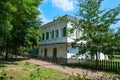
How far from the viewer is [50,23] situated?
43438mm

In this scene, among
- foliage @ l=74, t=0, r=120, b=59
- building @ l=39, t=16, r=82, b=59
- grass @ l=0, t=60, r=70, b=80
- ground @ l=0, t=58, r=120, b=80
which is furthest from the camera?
building @ l=39, t=16, r=82, b=59

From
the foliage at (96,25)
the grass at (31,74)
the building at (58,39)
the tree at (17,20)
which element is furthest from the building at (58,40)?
the grass at (31,74)

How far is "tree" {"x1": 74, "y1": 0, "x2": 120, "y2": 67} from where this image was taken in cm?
2133

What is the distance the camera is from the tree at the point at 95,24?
2133 cm

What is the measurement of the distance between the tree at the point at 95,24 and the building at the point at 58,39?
9.22m

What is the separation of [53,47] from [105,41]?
21.7 meters

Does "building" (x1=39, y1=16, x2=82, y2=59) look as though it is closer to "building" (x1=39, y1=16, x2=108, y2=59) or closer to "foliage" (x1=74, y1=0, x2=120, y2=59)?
"building" (x1=39, y1=16, x2=108, y2=59)

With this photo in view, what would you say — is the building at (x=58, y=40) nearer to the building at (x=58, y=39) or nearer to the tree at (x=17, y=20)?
the building at (x=58, y=39)

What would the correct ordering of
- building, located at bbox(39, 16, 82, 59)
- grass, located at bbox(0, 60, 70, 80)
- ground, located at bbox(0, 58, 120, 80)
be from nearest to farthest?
ground, located at bbox(0, 58, 120, 80) < grass, located at bbox(0, 60, 70, 80) < building, located at bbox(39, 16, 82, 59)

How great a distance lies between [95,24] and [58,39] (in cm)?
1758

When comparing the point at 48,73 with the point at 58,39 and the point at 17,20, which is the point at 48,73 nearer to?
the point at 17,20

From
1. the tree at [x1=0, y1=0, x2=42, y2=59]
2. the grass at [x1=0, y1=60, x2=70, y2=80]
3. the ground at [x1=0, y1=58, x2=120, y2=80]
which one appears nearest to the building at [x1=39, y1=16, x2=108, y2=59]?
the tree at [x1=0, y1=0, x2=42, y2=59]

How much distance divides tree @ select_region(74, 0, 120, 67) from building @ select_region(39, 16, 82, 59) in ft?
30.2

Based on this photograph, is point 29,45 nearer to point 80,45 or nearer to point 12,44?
point 12,44
